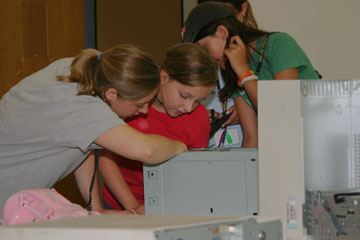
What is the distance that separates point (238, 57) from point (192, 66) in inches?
→ 9.3

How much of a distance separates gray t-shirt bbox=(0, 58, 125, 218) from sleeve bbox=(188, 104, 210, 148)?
524 mm

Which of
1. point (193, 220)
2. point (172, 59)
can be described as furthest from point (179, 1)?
point (193, 220)

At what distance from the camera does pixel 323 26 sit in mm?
3314

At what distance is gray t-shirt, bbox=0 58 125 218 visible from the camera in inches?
59.4

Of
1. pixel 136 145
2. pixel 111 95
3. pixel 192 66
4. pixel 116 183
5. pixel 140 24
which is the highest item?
pixel 140 24

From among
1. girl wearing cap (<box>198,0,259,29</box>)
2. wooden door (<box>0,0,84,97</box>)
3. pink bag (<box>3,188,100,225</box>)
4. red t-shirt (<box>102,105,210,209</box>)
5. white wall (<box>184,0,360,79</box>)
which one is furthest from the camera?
white wall (<box>184,0,360,79</box>)

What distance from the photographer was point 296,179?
4.77 ft

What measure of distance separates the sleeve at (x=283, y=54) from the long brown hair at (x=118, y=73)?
0.53 m

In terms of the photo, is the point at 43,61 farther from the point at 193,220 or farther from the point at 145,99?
the point at 193,220

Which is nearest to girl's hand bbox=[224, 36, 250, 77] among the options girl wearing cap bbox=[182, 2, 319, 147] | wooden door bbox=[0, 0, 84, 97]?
girl wearing cap bbox=[182, 2, 319, 147]

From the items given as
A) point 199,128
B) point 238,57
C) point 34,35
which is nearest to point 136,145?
point 199,128

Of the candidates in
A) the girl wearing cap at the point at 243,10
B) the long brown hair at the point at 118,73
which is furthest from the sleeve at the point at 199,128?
the girl wearing cap at the point at 243,10

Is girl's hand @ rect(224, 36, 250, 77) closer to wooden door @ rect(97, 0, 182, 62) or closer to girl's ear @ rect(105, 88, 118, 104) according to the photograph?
girl's ear @ rect(105, 88, 118, 104)

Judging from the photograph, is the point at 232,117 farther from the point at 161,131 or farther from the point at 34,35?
the point at 34,35
